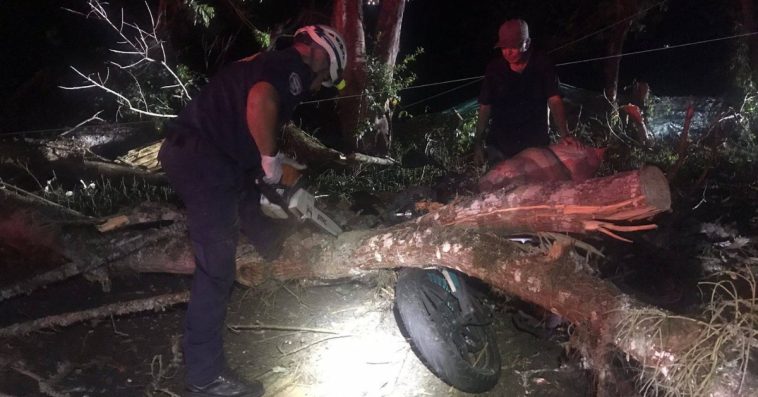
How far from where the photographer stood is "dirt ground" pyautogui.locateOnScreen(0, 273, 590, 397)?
258cm

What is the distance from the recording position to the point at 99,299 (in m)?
3.41

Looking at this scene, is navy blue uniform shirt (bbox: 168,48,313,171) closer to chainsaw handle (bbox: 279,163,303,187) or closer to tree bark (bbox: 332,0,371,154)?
chainsaw handle (bbox: 279,163,303,187)

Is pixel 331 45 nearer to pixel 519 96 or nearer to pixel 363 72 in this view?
pixel 519 96

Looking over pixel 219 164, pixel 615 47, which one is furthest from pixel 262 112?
pixel 615 47

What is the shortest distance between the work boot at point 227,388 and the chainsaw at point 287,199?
0.87m

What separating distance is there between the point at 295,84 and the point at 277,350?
5.20 ft

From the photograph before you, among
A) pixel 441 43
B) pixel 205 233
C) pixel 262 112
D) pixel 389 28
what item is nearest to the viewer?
pixel 262 112

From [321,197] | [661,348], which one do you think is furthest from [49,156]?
[661,348]

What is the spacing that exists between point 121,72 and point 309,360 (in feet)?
18.9

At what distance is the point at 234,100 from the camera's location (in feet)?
7.88

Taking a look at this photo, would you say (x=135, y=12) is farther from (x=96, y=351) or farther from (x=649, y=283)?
(x=649, y=283)

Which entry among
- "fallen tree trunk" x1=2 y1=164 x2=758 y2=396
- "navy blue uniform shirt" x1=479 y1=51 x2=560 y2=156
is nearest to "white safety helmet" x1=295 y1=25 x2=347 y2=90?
"fallen tree trunk" x1=2 y1=164 x2=758 y2=396

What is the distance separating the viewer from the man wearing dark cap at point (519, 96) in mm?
3660

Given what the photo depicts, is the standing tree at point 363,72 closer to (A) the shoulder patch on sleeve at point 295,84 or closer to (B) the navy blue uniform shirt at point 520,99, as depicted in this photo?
(B) the navy blue uniform shirt at point 520,99
